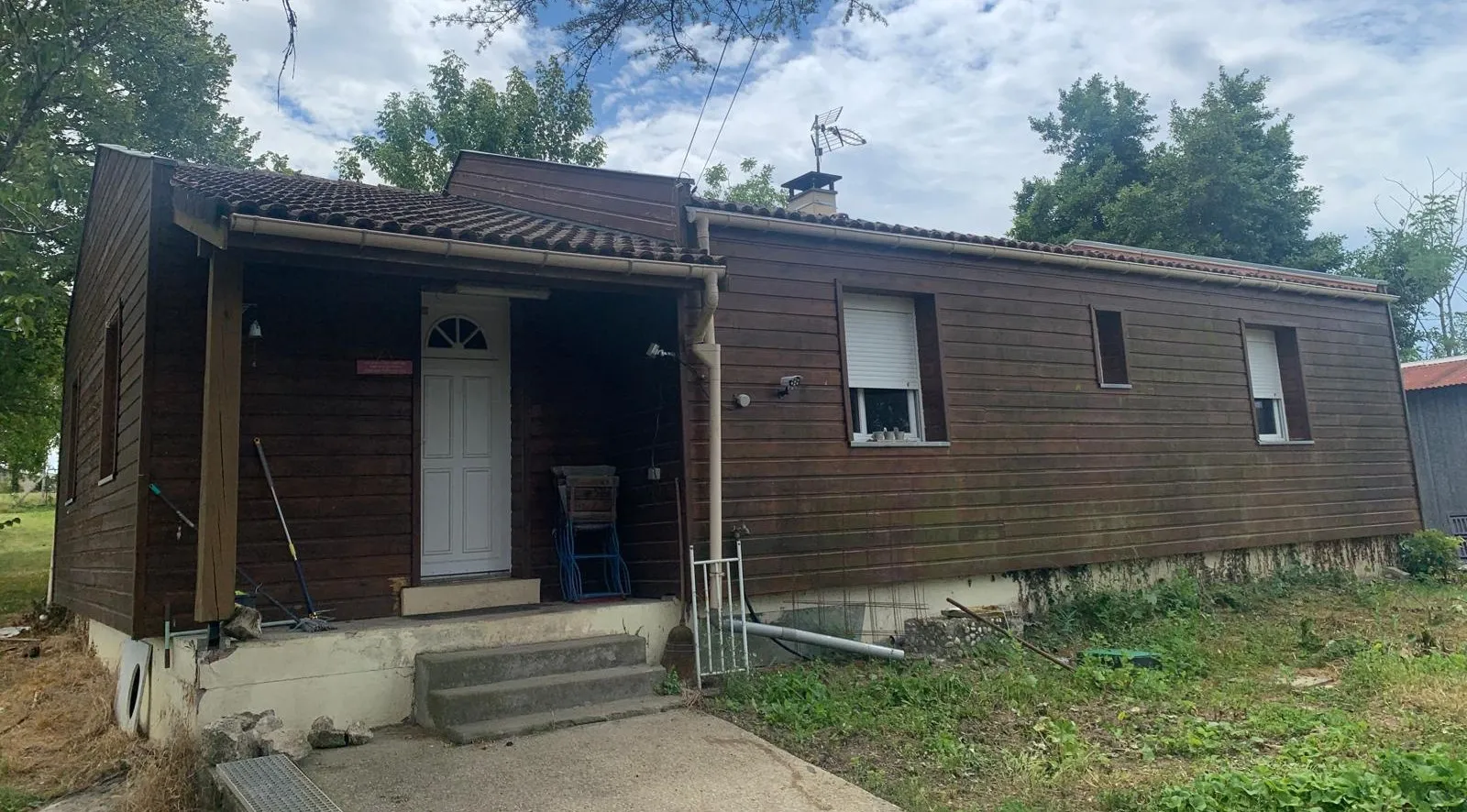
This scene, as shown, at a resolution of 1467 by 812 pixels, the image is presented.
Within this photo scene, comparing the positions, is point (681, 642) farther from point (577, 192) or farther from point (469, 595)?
point (577, 192)

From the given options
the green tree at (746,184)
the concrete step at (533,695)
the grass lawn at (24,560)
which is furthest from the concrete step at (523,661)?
the green tree at (746,184)

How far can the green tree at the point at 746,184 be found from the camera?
2461 centimetres

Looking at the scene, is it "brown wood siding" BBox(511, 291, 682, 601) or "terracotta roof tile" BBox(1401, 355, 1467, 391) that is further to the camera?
"terracotta roof tile" BBox(1401, 355, 1467, 391)

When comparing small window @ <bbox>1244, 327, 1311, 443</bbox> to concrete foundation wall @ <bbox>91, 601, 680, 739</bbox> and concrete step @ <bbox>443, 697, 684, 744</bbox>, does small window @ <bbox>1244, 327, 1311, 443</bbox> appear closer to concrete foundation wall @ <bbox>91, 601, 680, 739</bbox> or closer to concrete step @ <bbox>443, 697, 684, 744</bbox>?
concrete step @ <bbox>443, 697, 684, 744</bbox>

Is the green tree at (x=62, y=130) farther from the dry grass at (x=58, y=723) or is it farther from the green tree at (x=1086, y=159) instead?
the green tree at (x=1086, y=159)

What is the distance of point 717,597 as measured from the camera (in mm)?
6156

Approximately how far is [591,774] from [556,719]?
86 centimetres

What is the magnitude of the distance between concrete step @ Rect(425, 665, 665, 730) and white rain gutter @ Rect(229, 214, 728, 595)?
3.44ft

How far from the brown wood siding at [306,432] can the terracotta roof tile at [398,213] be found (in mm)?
632

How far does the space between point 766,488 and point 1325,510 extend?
25.5ft

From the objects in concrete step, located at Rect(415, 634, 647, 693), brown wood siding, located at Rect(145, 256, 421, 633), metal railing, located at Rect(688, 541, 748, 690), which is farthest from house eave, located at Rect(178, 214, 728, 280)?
concrete step, located at Rect(415, 634, 647, 693)

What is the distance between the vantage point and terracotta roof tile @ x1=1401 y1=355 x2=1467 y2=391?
46.9 ft

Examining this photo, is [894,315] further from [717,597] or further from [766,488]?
[717,597]

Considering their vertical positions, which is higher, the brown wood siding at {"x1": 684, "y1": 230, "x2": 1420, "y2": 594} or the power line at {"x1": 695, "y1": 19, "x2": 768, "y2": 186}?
the power line at {"x1": 695, "y1": 19, "x2": 768, "y2": 186}
